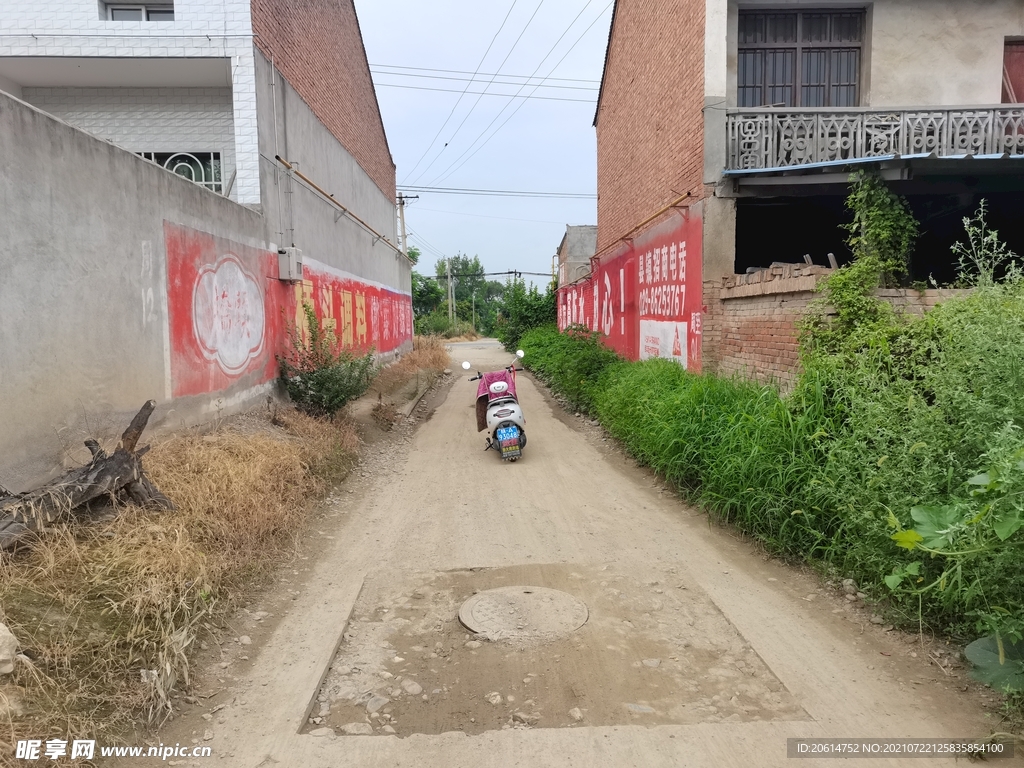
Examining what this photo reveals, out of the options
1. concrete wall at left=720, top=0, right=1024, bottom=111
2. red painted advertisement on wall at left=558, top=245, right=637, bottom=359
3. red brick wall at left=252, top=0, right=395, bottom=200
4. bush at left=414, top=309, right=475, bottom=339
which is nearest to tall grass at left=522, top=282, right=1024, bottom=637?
red painted advertisement on wall at left=558, top=245, right=637, bottom=359

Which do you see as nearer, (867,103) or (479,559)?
(479,559)

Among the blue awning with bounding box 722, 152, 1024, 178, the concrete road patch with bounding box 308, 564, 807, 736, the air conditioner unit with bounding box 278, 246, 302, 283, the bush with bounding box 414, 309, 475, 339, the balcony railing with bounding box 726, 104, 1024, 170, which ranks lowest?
the concrete road patch with bounding box 308, 564, 807, 736

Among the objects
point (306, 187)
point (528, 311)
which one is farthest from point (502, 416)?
point (528, 311)

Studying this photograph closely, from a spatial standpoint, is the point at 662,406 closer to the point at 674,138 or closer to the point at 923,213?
the point at 674,138

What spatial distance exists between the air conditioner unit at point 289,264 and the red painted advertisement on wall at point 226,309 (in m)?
0.11

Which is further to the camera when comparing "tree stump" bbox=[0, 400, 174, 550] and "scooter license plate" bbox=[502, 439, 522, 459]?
"scooter license plate" bbox=[502, 439, 522, 459]

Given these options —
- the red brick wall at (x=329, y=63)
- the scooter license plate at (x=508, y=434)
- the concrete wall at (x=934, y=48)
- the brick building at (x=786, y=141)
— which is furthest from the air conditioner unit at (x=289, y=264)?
the concrete wall at (x=934, y=48)

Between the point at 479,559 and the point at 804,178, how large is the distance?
258 inches

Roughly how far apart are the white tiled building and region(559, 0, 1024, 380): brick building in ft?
20.8

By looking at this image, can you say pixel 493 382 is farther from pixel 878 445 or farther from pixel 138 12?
pixel 138 12

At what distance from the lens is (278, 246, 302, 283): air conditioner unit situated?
9.58 metres

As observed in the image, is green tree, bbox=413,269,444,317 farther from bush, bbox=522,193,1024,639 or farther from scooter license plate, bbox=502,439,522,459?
bush, bbox=522,193,1024,639

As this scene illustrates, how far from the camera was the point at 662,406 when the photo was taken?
730 centimetres

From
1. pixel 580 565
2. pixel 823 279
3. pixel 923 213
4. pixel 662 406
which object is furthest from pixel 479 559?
pixel 923 213
